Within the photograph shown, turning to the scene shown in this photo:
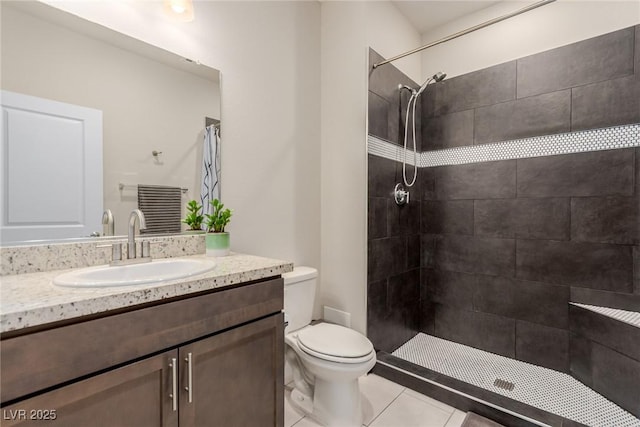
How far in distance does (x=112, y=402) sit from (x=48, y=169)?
885 millimetres

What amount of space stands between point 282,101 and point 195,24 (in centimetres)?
66

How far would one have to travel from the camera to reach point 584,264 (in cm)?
199

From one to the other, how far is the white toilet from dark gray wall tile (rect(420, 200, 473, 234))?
1.30m

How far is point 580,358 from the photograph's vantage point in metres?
1.95

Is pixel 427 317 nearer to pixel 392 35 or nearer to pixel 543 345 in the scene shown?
pixel 543 345

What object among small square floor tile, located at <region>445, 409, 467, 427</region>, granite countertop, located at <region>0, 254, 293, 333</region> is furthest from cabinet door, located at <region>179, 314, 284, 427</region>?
small square floor tile, located at <region>445, 409, 467, 427</region>

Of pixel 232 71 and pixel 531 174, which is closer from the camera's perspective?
pixel 232 71

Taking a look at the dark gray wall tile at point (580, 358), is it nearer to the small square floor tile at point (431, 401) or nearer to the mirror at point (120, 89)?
the small square floor tile at point (431, 401)

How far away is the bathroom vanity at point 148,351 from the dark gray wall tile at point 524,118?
6.55 ft

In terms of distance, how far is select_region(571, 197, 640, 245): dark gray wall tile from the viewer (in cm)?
184

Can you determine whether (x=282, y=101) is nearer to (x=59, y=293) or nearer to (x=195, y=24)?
(x=195, y=24)

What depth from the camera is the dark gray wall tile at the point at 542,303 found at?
6.81 feet

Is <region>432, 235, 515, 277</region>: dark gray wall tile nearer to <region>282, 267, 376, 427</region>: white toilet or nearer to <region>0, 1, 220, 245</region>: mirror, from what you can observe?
<region>282, 267, 376, 427</region>: white toilet

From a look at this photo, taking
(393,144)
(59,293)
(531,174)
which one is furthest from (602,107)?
(59,293)
